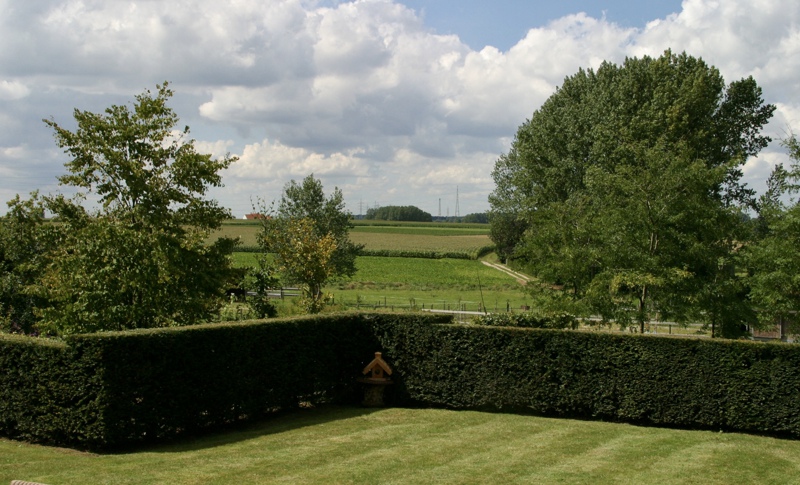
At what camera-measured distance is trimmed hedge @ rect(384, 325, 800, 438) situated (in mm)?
13914

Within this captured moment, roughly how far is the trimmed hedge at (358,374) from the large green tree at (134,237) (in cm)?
366

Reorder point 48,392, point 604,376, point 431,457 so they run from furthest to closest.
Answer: point 604,376 < point 48,392 < point 431,457

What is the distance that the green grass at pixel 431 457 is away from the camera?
10.2 meters

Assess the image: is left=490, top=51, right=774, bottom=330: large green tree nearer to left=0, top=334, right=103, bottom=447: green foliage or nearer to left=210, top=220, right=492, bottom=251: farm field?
left=0, top=334, right=103, bottom=447: green foliage

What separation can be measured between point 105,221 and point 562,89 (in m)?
35.7

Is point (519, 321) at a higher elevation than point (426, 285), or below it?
higher

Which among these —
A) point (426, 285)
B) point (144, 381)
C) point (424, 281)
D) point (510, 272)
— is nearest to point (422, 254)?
point (510, 272)

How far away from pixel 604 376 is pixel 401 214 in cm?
12936

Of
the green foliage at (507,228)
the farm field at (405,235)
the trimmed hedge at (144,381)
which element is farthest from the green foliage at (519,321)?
the farm field at (405,235)

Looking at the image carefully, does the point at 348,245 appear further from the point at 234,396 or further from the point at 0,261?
the point at 234,396

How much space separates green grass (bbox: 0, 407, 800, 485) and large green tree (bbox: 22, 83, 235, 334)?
4.72m

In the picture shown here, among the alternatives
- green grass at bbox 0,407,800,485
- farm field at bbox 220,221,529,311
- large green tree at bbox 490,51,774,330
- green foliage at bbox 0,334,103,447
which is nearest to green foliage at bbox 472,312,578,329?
large green tree at bbox 490,51,774,330

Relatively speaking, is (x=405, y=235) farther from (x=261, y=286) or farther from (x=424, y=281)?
(x=261, y=286)

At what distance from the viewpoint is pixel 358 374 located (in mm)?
17266
